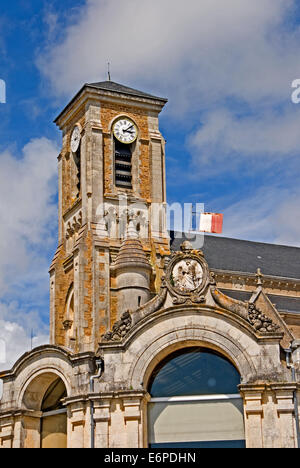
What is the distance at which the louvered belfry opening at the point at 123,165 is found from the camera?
51500 millimetres

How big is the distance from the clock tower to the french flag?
240cm

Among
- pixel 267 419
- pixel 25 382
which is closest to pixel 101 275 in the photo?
pixel 25 382

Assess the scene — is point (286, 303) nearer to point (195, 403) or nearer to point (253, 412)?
point (195, 403)

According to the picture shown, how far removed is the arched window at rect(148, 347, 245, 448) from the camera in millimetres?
21172

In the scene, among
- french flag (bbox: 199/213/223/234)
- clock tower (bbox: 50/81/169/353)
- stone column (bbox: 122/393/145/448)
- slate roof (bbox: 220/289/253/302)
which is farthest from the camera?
french flag (bbox: 199/213/223/234)

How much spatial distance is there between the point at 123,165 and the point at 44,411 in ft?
98.1

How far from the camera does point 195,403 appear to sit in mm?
21422

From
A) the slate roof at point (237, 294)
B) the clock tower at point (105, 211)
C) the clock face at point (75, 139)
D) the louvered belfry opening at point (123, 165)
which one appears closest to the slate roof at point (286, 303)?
the slate roof at point (237, 294)

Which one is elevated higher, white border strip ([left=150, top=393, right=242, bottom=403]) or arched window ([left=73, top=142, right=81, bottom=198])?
arched window ([left=73, top=142, right=81, bottom=198])

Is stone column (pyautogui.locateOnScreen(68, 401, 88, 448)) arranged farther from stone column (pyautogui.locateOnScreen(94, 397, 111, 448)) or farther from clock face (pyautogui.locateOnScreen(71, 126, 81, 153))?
clock face (pyautogui.locateOnScreen(71, 126, 81, 153))

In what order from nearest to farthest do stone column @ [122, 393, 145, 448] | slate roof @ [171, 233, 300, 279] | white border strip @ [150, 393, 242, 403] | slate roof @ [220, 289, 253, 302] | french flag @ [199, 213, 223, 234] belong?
stone column @ [122, 393, 145, 448] → white border strip @ [150, 393, 242, 403] → slate roof @ [220, 289, 253, 302] → french flag @ [199, 213, 223, 234] → slate roof @ [171, 233, 300, 279]

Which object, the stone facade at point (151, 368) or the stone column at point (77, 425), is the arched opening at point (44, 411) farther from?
the stone column at point (77, 425)

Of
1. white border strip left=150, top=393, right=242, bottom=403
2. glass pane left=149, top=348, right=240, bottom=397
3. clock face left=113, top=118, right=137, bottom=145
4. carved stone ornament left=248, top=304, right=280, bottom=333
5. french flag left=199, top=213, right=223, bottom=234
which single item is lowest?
white border strip left=150, top=393, right=242, bottom=403

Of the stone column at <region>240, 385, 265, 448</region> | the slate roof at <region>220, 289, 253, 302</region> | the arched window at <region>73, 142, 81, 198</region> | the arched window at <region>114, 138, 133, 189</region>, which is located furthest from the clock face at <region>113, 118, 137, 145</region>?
the stone column at <region>240, 385, 265, 448</region>
